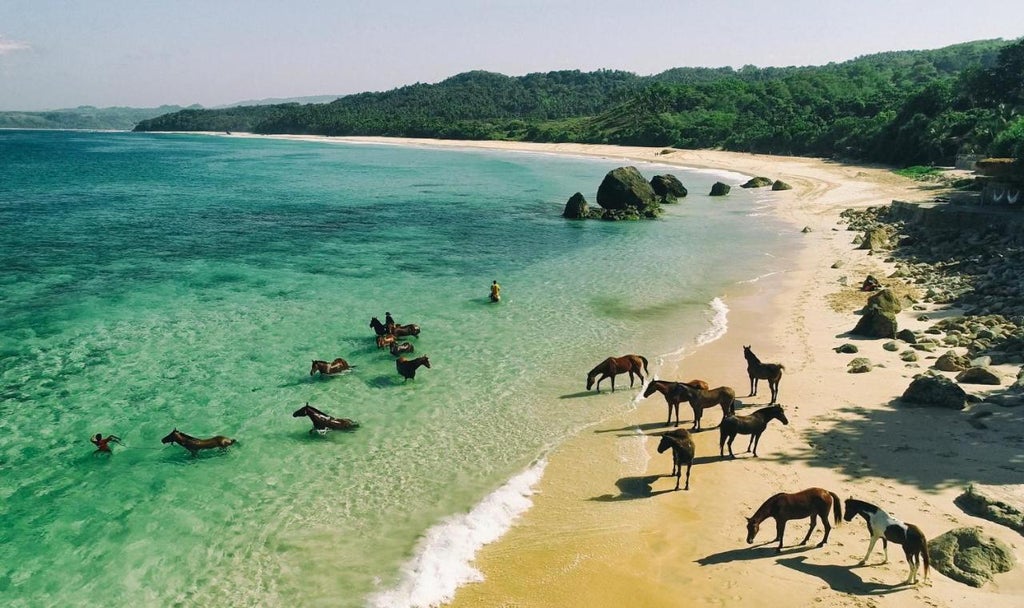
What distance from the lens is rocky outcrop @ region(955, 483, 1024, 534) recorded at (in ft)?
35.2

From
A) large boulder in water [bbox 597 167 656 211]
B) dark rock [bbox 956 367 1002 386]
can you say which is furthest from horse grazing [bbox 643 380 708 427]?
large boulder in water [bbox 597 167 656 211]

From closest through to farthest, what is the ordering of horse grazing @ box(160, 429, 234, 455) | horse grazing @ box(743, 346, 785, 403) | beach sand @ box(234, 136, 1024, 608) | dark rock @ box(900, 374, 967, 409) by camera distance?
beach sand @ box(234, 136, 1024, 608) → horse grazing @ box(160, 429, 234, 455) → dark rock @ box(900, 374, 967, 409) → horse grazing @ box(743, 346, 785, 403)

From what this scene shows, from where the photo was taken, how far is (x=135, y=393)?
1781 cm

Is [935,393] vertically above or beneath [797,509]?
above

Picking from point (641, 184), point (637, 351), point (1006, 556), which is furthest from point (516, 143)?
point (1006, 556)

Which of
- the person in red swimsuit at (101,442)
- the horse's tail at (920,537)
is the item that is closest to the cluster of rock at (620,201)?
the person in red swimsuit at (101,442)

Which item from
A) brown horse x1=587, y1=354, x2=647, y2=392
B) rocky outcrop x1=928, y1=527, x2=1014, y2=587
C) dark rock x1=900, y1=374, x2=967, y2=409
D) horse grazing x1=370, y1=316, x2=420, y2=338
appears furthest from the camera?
horse grazing x1=370, y1=316, x2=420, y2=338

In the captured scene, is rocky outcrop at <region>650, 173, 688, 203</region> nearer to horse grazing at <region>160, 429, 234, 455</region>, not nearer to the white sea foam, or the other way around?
the white sea foam

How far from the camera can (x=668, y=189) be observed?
61.7m

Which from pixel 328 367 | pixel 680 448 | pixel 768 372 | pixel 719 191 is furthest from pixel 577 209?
pixel 680 448

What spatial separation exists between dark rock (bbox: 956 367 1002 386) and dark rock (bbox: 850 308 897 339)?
441cm

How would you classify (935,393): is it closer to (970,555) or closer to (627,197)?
(970,555)

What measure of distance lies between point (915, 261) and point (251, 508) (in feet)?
109

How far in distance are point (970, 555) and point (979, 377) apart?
862cm
